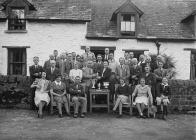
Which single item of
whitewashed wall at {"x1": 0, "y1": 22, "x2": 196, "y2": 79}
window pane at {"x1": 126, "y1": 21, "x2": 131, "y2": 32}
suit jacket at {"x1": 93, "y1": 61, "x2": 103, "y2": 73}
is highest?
window pane at {"x1": 126, "y1": 21, "x2": 131, "y2": 32}

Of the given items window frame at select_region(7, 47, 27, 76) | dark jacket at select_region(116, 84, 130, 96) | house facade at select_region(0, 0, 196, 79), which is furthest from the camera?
window frame at select_region(7, 47, 27, 76)

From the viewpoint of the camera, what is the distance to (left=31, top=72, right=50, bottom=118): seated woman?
11.3 metres

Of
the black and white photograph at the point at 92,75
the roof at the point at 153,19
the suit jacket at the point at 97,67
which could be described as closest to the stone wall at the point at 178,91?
the black and white photograph at the point at 92,75

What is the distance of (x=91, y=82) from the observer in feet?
40.5

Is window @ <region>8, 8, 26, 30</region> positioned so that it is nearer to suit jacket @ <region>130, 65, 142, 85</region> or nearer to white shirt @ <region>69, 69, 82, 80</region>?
white shirt @ <region>69, 69, 82, 80</region>

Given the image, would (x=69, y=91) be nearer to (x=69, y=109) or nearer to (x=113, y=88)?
(x=69, y=109)

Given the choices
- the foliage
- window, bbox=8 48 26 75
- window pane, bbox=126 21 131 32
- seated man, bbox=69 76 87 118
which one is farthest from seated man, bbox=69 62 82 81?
window pane, bbox=126 21 131 32

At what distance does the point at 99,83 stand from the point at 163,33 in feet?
32.3

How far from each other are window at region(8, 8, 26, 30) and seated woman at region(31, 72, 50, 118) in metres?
9.25

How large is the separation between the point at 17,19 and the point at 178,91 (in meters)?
11.9

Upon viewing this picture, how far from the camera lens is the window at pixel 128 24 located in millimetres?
20688

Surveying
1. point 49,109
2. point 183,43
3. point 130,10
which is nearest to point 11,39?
point 130,10

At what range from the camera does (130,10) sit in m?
20.6

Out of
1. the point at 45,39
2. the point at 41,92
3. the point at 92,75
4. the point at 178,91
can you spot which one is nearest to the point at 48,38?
the point at 45,39
